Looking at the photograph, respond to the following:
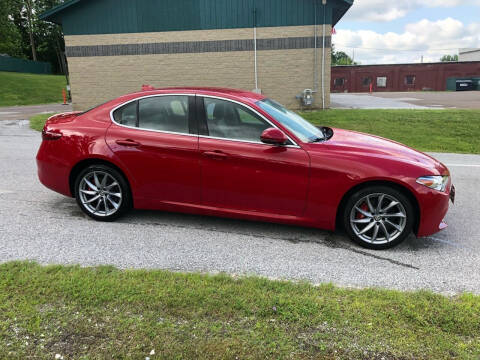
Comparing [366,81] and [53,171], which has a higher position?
[366,81]

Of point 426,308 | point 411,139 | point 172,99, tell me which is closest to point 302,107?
point 411,139

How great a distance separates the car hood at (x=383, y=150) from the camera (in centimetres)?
408

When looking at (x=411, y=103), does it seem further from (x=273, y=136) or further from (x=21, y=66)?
(x=21, y=66)

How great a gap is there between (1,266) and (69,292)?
884mm


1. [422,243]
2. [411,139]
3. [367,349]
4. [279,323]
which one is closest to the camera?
[367,349]

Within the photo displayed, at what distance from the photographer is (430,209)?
3963 millimetres

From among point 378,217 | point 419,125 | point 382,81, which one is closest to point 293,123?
point 378,217

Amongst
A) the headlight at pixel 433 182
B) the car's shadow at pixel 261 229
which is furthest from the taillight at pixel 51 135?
the headlight at pixel 433 182

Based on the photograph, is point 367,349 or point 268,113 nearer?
point 367,349

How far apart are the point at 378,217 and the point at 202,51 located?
1674 cm

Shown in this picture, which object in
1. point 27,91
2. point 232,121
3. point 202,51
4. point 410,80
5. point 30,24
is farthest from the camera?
point 30,24

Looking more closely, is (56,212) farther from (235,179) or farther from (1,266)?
(235,179)

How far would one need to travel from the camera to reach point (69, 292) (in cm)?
306

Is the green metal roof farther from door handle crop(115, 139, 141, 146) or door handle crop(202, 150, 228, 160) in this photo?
door handle crop(202, 150, 228, 160)
